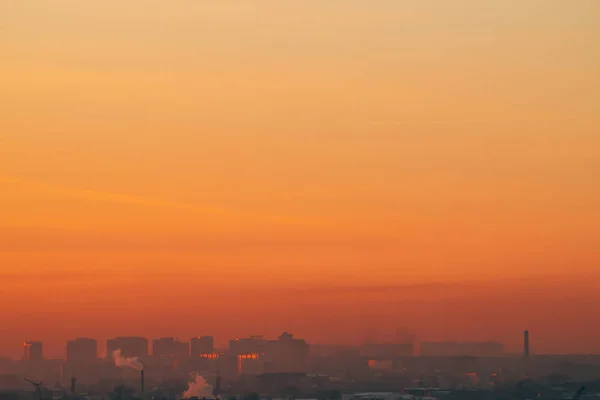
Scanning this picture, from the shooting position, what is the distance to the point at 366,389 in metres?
196

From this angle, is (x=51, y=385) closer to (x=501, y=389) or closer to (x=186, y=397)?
(x=186, y=397)

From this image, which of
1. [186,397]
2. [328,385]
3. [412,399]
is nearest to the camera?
[186,397]

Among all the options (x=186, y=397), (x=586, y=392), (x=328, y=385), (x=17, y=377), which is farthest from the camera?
(x=328, y=385)

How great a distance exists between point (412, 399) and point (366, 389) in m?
38.8

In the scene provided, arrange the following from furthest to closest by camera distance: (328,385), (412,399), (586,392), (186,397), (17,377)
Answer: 1. (328,385)
2. (17,377)
3. (586,392)
4. (412,399)
5. (186,397)

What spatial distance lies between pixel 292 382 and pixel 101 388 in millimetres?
35952

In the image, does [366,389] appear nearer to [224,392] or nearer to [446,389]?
[446,389]

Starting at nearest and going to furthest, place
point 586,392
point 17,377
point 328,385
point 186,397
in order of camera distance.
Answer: point 186,397 → point 586,392 → point 17,377 → point 328,385

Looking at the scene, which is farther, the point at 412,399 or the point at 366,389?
the point at 366,389

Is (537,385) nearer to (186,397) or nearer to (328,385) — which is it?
(328,385)

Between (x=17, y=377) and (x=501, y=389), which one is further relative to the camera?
(x=17, y=377)

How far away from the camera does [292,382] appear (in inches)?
7643

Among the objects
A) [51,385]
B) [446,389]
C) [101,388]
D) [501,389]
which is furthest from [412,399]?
[51,385]

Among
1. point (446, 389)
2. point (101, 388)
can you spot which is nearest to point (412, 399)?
point (446, 389)
